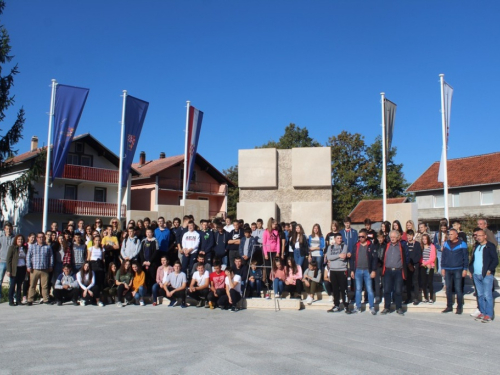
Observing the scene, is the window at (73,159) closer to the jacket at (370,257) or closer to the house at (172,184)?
the house at (172,184)

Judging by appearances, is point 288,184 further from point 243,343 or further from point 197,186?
point 197,186

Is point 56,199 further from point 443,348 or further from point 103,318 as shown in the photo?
point 443,348

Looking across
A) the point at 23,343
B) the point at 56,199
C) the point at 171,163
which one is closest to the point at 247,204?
the point at 23,343

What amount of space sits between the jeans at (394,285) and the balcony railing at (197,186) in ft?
109

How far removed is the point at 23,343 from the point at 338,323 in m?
5.17

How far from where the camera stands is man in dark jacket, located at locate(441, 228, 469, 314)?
31.7 feet

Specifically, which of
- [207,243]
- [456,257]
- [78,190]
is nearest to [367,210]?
[78,190]

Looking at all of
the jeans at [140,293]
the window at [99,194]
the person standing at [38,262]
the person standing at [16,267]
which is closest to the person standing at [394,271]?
the jeans at [140,293]

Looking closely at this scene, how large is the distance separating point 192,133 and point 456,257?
11.8 meters

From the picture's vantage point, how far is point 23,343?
23.0ft

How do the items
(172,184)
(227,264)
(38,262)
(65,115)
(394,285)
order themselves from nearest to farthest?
(394,285) < (38,262) < (227,264) < (65,115) < (172,184)

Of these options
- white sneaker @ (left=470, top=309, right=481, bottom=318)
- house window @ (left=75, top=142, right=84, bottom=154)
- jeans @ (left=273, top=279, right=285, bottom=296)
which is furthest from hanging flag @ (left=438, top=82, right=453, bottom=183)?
house window @ (left=75, top=142, right=84, bottom=154)

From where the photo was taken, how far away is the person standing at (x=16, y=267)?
11211 millimetres

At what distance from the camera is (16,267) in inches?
443
